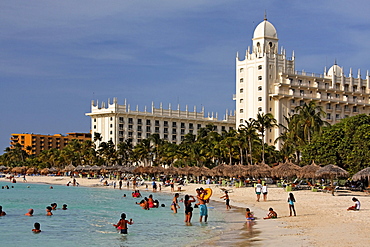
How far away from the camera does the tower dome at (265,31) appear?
9312cm

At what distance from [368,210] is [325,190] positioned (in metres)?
15.5

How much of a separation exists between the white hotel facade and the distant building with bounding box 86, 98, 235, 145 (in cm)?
2499

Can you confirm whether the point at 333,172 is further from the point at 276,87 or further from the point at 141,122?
the point at 141,122

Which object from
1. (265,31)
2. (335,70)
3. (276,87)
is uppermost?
(265,31)

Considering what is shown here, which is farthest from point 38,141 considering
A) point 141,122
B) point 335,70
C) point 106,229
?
point 106,229

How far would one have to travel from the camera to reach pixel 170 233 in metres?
22.1

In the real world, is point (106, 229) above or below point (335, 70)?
below

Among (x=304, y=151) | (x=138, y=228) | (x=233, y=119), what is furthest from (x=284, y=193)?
(x=233, y=119)

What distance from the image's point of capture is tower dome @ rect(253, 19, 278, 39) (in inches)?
3666

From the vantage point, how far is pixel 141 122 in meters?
115

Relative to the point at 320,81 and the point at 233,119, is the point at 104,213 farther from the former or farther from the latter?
the point at 233,119

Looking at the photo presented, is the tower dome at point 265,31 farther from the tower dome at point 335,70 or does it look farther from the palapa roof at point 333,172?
the palapa roof at point 333,172

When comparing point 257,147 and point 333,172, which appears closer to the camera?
point 333,172

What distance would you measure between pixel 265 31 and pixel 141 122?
35344mm
